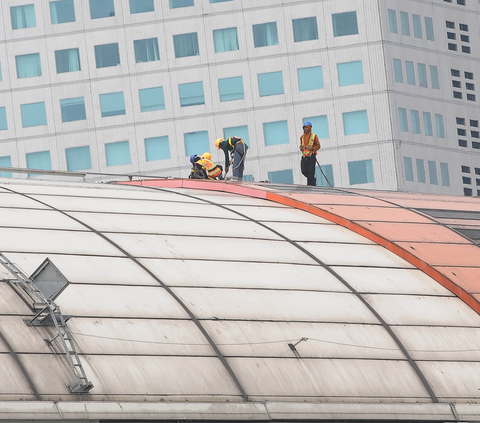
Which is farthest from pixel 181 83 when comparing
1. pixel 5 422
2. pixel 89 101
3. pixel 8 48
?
pixel 5 422

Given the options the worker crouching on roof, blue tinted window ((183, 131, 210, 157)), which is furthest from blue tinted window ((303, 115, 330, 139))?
the worker crouching on roof

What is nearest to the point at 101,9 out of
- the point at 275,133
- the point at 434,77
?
the point at 275,133

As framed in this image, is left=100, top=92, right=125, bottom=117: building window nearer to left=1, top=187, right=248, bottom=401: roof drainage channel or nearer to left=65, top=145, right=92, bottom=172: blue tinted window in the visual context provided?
left=65, top=145, right=92, bottom=172: blue tinted window

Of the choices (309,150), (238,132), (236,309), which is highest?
(238,132)

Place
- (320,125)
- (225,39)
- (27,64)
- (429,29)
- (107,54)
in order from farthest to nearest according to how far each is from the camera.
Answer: (27,64) < (429,29) < (107,54) < (225,39) < (320,125)

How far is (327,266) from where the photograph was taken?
31516 mm

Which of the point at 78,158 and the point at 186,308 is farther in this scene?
the point at 78,158

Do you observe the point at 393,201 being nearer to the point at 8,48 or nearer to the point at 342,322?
the point at 342,322

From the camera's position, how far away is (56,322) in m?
24.1

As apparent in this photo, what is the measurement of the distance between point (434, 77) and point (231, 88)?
15336mm

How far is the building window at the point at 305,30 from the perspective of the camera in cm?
8638

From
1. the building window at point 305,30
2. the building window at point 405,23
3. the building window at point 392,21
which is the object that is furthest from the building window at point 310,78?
the building window at point 405,23

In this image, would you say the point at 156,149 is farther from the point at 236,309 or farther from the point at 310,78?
the point at 236,309

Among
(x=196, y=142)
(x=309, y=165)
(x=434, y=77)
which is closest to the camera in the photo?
(x=309, y=165)
